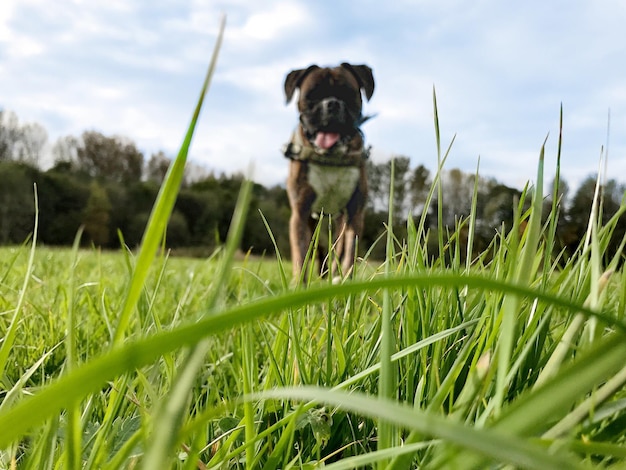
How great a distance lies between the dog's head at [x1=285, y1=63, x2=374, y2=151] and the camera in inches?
155

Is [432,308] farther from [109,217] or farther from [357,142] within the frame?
[109,217]

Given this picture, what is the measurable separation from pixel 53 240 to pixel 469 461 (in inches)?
651

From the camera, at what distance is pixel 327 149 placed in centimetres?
392

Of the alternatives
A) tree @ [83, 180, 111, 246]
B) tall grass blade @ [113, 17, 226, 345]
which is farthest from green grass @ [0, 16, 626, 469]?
tree @ [83, 180, 111, 246]

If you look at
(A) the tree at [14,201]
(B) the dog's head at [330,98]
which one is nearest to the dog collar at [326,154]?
(B) the dog's head at [330,98]

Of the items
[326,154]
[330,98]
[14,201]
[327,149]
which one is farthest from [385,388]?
[14,201]

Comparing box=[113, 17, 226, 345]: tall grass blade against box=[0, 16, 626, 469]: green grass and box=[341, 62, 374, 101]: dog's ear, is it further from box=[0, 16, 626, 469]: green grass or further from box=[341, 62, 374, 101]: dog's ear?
box=[341, 62, 374, 101]: dog's ear

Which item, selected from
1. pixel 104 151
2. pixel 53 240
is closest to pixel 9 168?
pixel 53 240

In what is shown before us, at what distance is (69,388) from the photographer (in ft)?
0.58

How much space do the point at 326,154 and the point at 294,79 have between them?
0.71m

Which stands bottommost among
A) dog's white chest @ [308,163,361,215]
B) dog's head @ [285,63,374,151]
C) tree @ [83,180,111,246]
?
tree @ [83,180,111,246]

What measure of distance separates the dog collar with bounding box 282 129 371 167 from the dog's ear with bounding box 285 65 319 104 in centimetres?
36

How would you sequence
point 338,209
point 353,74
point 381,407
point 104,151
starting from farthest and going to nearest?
point 104,151 → point 353,74 → point 338,209 → point 381,407

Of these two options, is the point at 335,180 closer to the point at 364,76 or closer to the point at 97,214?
the point at 364,76
